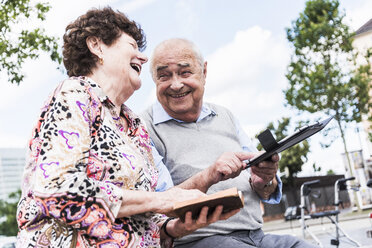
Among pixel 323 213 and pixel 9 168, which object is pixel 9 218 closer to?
pixel 323 213

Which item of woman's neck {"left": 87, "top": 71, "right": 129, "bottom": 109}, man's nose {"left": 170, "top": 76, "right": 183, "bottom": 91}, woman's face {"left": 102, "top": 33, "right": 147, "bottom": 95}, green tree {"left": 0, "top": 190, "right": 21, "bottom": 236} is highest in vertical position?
green tree {"left": 0, "top": 190, "right": 21, "bottom": 236}

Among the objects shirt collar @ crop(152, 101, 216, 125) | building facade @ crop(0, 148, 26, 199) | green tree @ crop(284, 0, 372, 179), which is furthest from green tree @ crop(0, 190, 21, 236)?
building facade @ crop(0, 148, 26, 199)

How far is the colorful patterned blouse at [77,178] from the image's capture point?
143cm

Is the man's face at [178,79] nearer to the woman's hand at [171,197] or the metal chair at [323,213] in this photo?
the woman's hand at [171,197]

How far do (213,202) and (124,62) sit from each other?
0.71 metres

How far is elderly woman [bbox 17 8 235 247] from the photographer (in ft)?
4.73

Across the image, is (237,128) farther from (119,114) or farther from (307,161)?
(307,161)

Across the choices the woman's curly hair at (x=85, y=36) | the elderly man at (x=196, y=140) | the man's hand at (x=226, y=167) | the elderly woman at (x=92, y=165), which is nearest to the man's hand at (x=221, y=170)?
the man's hand at (x=226, y=167)

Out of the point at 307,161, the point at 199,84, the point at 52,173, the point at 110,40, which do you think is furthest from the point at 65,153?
the point at 307,161

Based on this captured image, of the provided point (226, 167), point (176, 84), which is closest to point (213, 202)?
point (226, 167)

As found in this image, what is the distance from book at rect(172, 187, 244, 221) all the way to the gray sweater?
29.6 inches

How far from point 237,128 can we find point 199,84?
0.41 m

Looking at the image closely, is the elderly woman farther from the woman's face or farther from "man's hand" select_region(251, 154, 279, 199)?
"man's hand" select_region(251, 154, 279, 199)

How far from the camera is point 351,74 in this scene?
18.8 metres
